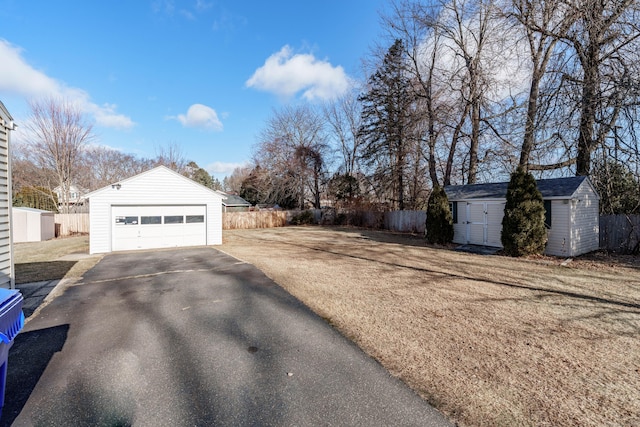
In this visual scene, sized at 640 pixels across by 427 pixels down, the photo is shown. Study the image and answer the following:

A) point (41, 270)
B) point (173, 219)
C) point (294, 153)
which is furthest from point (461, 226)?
point (294, 153)

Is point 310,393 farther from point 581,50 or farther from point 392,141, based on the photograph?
point 392,141

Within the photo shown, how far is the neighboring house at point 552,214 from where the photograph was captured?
941 cm

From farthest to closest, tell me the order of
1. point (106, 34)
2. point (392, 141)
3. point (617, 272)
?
point (392, 141), point (106, 34), point (617, 272)

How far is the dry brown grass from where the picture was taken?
7.95 ft

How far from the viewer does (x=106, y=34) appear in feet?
35.5

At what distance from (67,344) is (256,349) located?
2.48m

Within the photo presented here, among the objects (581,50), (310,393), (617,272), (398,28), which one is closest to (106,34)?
(310,393)

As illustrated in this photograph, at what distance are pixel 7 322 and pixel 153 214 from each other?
36.6ft

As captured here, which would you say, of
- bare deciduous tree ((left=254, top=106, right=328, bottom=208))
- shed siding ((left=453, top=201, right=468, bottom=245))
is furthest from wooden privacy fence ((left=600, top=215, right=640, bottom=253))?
bare deciduous tree ((left=254, top=106, right=328, bottom=208))

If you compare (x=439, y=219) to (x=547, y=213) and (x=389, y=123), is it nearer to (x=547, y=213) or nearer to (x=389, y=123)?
(x=547, y=213)

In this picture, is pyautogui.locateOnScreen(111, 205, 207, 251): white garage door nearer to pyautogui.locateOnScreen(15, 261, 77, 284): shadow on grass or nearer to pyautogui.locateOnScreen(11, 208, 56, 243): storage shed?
pyautogui.locateOnScreen(15, 261, 77, 284): shadow on grass

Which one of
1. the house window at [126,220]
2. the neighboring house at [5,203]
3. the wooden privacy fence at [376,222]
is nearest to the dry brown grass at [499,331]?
the wooden privacy fence at [376,222]

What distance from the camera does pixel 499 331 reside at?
12.5 feet

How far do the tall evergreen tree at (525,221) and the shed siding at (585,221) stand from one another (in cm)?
111
